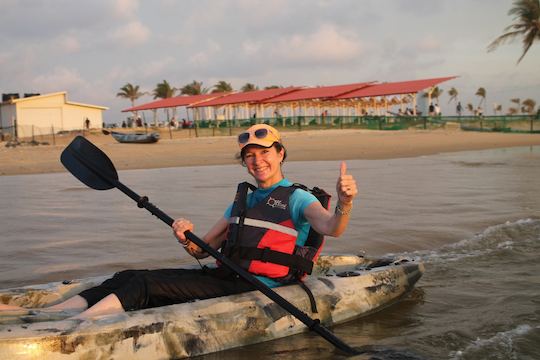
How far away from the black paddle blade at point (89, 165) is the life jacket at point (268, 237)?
1.19 meters

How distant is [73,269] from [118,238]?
5.12 ft

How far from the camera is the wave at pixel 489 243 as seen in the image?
6.86 meters

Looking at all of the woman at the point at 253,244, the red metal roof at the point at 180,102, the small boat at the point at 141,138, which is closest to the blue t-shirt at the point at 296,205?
the woman at the point at 253,244

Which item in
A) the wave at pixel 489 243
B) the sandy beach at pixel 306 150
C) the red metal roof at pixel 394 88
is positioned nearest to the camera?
the wave at pixel 489 243

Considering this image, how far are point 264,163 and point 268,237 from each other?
0.49 meters

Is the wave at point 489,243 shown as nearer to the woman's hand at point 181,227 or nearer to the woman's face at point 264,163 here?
the woman's face at point 264,163

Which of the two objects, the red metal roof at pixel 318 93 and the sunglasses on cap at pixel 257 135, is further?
the red metal roof at pixel 318 93

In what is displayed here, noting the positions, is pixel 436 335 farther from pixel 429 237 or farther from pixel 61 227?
pixel 61 227

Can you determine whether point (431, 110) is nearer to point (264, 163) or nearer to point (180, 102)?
point (180, 102)

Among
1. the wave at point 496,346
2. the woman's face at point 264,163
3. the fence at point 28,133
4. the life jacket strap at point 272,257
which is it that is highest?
the fence at point 28,133

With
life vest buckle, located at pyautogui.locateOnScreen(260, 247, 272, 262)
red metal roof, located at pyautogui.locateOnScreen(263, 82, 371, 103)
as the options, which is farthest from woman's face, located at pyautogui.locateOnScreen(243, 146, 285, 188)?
red metal roof, located at pyautogui.locateOnScreen(263, 82, 371, 103)

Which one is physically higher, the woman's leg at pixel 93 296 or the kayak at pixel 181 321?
the woman's leg at pixel 93 296

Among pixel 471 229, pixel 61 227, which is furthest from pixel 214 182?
pixel 471 229

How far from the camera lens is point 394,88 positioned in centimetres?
4028
